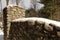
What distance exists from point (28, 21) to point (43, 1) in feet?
37.4

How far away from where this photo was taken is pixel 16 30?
13.8 feet

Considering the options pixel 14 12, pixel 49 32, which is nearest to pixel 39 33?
pixel 49 32

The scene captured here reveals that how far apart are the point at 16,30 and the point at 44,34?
1.49 m

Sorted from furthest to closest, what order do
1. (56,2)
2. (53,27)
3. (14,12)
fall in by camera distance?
(56,2)
(14,12)
(53,27)

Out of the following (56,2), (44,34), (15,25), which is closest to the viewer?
(44,34)

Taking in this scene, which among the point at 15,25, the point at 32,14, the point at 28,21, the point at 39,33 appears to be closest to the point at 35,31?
the point at 39,33

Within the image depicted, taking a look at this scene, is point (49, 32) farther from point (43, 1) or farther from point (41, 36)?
point (43, 1)

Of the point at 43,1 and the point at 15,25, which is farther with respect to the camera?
the point at 43,1

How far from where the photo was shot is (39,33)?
9.67 ft

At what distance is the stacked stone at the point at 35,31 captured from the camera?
8.66ft

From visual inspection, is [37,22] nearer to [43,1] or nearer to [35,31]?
[35,31]

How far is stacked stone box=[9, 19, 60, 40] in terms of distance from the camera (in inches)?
104

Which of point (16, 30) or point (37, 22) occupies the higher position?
point (37, 22)

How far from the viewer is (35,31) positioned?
3111 millimetres
